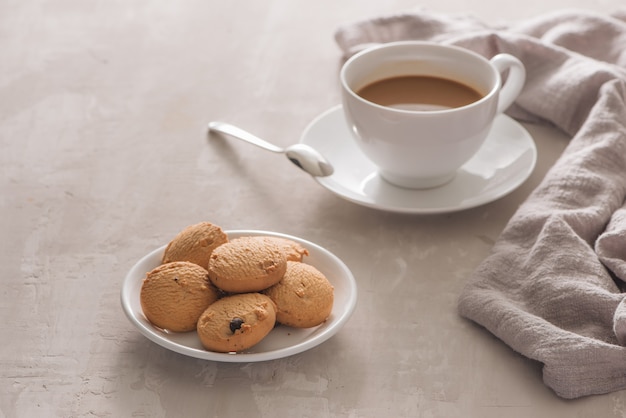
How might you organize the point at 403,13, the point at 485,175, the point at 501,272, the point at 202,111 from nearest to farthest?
1. the point at 501,272
2. the point at 485,175
3. the point at 202,111
4. the point at 403,13

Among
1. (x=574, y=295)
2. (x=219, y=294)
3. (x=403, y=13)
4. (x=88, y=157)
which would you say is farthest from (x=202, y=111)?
(x=574, y=295)

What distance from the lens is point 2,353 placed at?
0.76 m

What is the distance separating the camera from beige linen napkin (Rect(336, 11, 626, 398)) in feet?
2.35

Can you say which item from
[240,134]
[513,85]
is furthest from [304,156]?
[513,85]

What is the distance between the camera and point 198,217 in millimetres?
949

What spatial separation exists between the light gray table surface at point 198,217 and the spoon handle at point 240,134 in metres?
0.02

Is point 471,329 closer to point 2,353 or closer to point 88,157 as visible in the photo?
point 2,353

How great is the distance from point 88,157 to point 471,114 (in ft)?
1.53

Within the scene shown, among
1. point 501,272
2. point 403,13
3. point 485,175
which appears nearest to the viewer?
point 501,272

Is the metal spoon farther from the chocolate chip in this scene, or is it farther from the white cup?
the chocolate chip

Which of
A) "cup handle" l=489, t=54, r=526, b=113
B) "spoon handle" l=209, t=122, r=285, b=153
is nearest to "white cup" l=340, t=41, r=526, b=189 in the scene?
"cup handle" l=489, t=54, r=526, b=113

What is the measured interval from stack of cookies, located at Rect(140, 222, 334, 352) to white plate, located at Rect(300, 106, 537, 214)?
0.67ft

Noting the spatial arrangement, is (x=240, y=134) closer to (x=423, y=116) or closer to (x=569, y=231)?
(x=423, y=116)

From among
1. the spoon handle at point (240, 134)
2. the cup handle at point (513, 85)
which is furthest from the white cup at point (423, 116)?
the spoon handle at point (240, 134)
